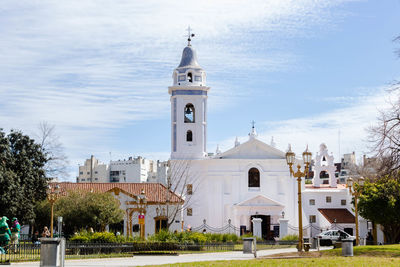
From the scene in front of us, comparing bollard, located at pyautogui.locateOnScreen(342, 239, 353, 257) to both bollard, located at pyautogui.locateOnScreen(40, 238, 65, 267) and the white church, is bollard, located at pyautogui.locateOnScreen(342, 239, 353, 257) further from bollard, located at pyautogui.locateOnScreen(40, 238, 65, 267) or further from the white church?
the white church

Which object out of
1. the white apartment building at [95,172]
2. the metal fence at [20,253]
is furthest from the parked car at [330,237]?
the white apartment building at [95,172]

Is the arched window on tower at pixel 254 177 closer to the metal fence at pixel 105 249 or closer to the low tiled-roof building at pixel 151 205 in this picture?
the low tiled-roof building at pixel 151 205

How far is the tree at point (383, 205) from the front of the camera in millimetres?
45281

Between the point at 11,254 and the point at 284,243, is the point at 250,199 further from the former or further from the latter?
the point at 11,254

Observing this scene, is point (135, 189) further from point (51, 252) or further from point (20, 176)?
point (51, 252)

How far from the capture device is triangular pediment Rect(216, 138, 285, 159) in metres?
60.2

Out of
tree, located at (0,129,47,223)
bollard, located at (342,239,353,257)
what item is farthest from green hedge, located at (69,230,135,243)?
bollard, located at (342,239,353,257)

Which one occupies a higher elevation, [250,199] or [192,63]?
[192,63]

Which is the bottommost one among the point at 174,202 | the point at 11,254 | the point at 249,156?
the point at 11,254

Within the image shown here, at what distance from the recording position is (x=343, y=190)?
6175cm

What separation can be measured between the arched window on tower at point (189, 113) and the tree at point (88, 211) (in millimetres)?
16270

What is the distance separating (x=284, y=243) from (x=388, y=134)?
51.9 feet

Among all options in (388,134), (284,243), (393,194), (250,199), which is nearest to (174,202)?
(250,199)

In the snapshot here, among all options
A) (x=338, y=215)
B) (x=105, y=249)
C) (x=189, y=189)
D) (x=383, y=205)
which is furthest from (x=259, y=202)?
(x=105, y=249)
